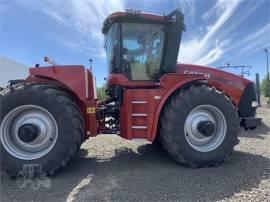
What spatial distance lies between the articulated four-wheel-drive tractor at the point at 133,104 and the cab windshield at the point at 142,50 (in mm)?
20

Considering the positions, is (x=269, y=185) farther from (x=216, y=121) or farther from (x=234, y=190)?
(x=216, y=121)

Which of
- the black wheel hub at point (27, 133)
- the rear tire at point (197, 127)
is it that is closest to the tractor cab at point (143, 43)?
the rear tire at point (197, 127)

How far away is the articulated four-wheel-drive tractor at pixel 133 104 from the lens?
4.71 metres

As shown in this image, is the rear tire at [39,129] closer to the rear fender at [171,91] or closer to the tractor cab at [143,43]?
the rear fender at [171,91]

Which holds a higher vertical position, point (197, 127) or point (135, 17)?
point (135, 17)

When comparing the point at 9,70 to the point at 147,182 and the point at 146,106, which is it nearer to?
the point at 146,106

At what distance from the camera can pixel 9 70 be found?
21.0 m

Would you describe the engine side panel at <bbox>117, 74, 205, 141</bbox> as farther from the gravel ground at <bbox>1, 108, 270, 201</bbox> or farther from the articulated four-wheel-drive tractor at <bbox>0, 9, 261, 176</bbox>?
the gravel ground at <bbox>1, 108, 270, 201</bbox>

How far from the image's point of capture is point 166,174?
15.5 feet

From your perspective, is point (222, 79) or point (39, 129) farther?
point (222, 79)

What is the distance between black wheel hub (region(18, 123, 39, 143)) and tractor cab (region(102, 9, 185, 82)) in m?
2.04

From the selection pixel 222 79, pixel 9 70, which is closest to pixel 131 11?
pixel 222 79

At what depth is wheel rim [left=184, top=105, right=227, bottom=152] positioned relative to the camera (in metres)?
5.32

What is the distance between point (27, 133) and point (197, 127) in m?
3.02
